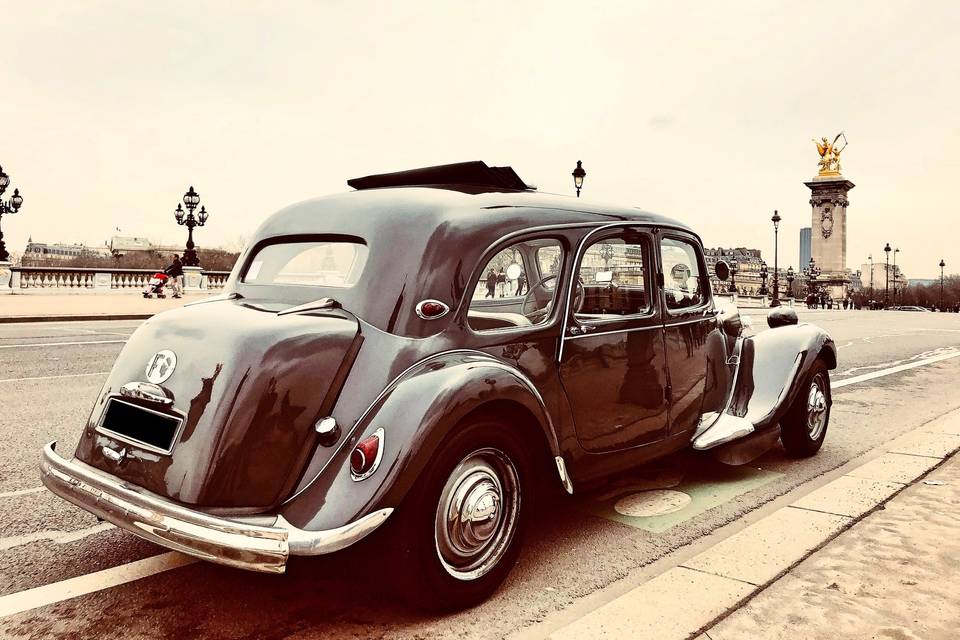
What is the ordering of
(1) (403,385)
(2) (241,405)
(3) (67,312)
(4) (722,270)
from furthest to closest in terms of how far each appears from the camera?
1. (3) (67,312)
2. (4) (722,270)
3. (1) (403,385)
4. (2) (241,405)

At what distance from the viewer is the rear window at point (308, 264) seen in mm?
3371

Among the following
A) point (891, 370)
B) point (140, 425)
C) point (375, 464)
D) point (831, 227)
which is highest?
point (831, 227)

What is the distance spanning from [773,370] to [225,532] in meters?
3.90

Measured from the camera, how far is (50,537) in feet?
12.1

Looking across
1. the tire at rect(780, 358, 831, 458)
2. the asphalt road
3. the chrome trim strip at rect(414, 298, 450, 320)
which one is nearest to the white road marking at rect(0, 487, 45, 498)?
the asphalt road

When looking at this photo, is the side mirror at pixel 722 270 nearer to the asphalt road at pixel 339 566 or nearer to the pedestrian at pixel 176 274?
the asphalt road at pixel 339 566

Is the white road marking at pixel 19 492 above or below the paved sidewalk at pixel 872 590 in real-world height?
above

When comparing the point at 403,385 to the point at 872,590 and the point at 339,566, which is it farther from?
the point at 872,590

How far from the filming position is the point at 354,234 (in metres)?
3.47

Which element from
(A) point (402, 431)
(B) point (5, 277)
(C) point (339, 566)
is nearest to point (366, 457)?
(A) point (402, 431)

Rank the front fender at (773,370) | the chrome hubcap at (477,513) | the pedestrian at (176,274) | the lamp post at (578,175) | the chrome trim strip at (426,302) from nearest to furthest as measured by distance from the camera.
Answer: the chrome hubcap at (477,513) < the chrome trim strip at (426,302) < the front fender at (773,370) < the lamp post at (578,175) < the pedestrian at (176,274)

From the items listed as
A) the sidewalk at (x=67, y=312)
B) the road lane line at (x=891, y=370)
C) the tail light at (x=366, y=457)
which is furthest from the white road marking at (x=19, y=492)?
the sidewalk at (x=67, y=312)

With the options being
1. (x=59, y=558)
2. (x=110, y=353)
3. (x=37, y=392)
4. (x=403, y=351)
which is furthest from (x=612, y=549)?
(x=110, y=353)

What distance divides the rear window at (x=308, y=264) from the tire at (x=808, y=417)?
345 cm
